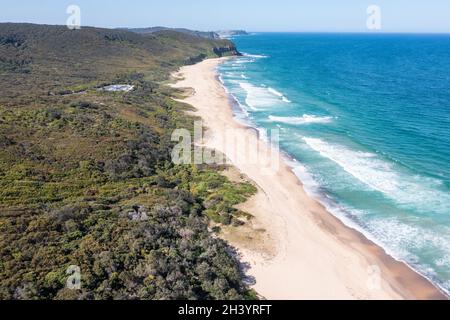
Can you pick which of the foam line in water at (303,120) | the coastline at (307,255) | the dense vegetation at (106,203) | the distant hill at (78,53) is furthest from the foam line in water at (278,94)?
the coastline at (307,255)

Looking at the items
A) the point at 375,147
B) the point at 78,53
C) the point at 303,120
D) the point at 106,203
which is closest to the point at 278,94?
the point at 303,120

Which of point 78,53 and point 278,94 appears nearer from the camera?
point 278,94

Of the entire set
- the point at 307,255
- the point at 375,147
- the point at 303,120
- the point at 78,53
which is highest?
the point at 78,53

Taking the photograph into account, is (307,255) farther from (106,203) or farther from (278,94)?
(278,94)

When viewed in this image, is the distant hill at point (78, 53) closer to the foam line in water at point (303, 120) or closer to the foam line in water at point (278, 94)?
the foam line in water at point (278, 94)

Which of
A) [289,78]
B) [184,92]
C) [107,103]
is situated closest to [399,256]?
[107,103]

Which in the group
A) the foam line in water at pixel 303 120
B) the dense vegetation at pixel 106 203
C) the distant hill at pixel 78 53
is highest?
the distant hill at pixel 78 53
